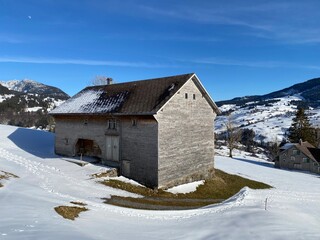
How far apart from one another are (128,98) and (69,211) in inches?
648

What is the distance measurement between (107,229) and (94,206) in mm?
5195

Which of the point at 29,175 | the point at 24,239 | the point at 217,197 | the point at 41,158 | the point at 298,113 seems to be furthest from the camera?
the point at 298,113

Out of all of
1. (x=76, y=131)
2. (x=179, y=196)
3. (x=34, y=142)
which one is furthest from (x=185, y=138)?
(x=34, y=142)

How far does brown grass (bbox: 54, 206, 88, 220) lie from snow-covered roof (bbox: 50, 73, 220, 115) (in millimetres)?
11945

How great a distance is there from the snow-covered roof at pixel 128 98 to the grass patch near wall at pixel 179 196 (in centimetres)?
675

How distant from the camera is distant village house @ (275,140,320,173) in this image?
225ft

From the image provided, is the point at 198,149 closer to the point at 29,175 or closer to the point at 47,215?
the point at 29,175

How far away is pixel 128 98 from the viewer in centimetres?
2977

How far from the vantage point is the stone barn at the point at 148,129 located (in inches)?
1043

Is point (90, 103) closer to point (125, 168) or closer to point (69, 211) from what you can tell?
point (125, 168)

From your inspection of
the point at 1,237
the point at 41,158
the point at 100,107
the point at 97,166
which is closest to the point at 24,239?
the point at 1,237

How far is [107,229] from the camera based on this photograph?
12.6 m

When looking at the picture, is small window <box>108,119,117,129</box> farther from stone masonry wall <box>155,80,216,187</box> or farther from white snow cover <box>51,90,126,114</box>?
stone masonry wall <box>155,80,216,187</box>

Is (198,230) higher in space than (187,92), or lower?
lower
